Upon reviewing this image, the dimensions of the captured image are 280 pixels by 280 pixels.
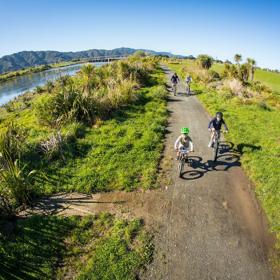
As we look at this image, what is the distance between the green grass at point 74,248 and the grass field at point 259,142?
13.0ft

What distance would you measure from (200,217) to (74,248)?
3567mm

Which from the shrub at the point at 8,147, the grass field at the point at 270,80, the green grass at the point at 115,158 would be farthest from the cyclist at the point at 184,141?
the grass field at the point at 270,80

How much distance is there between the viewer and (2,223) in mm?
6793

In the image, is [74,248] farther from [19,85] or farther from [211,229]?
[19,85]

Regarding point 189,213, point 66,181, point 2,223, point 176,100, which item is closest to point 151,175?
point 189,213

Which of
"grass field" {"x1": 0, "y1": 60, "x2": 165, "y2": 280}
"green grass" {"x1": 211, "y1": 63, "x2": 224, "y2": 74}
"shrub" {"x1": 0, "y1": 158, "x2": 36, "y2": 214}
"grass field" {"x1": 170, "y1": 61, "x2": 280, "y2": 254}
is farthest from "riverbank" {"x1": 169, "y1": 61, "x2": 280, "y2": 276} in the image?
"green grass" {"x1": 211, "y1": 63, "x2": 224, "y2": 74}

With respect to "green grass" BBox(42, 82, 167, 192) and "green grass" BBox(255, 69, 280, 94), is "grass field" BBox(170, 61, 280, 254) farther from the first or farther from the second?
"green grass" BBox(255, 69, 280, 94)

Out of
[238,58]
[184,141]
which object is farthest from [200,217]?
[238,58]

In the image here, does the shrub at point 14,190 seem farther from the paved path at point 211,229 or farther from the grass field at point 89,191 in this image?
the paved path at point 211,229

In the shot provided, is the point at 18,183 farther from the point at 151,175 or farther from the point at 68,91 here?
the point at 68,91

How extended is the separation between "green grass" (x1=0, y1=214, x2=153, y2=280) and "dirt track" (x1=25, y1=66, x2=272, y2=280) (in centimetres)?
40

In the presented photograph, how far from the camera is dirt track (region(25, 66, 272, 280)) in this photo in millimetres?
5562

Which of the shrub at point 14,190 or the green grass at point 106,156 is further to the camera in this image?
the green grass at point 106,156

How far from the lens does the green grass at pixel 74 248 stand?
5.39m
